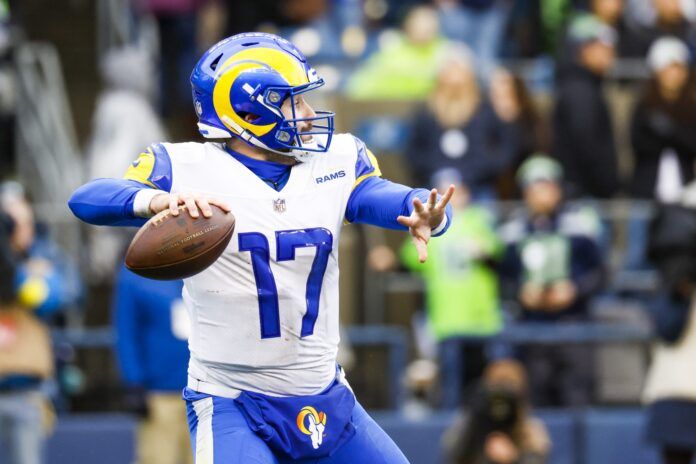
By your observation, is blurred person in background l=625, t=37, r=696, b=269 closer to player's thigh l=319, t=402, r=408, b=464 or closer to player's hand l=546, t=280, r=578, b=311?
player's hand l=546, t=280, r=578, b=311

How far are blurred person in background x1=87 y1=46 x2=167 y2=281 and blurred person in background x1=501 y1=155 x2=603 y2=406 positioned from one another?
9.39 feet

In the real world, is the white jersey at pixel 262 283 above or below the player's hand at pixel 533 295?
above

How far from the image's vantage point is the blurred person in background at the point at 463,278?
10.4 m

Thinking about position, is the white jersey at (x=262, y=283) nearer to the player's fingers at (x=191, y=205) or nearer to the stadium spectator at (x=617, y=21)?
the player's fingers at (x=191, y=205)

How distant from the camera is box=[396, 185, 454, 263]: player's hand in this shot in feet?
16.4

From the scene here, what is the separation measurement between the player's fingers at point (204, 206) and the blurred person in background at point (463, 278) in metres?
5.60

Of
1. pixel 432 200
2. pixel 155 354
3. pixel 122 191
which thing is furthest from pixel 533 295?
pixel 122 191

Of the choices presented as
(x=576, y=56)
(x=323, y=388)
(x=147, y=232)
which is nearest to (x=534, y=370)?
(x=576, y=56)

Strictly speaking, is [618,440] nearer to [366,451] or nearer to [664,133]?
[664,133]

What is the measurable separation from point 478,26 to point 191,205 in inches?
332

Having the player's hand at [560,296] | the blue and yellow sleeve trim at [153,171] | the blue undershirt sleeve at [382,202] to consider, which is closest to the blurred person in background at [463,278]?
the player's hand at [560,296]

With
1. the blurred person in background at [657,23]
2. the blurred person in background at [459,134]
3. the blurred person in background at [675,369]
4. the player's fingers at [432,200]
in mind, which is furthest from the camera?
the blurred person in background at [657,23]

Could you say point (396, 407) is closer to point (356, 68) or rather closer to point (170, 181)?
point (356, 68)

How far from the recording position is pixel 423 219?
5023 mm
